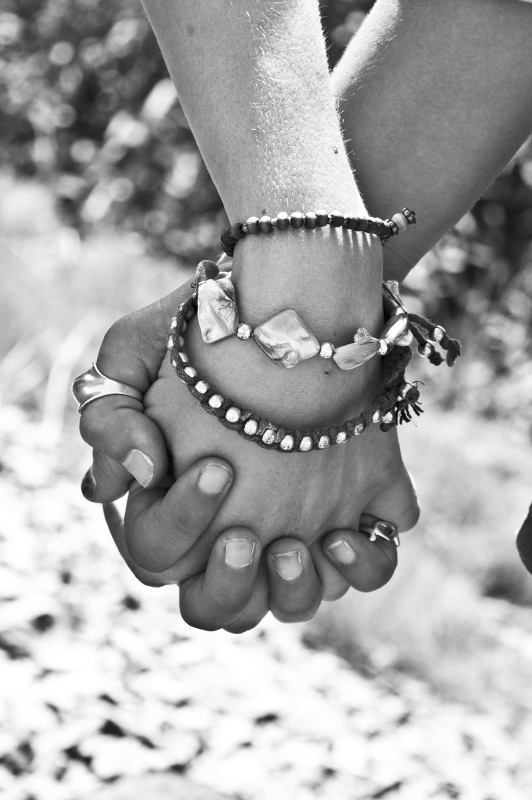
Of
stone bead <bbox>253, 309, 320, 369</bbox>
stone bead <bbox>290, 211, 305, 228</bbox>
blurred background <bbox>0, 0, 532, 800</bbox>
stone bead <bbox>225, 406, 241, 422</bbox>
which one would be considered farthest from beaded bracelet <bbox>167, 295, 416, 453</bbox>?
blurred background <bbox>0, 0, 532, 800</bbox>

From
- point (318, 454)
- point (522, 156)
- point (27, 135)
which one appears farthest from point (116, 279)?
point (318, 454)

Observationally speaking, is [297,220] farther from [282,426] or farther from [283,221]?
[282,426]

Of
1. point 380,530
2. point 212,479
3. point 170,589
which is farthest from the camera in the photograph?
point 170,589

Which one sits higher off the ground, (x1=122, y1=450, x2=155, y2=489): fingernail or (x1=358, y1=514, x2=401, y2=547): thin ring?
(x1=358, y1=514, x2=401, y2=547): thin ring

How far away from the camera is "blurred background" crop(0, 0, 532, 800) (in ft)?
6.94

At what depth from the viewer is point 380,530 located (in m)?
1.39

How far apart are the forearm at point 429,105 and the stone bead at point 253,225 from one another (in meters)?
0.35

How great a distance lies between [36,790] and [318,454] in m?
1.15

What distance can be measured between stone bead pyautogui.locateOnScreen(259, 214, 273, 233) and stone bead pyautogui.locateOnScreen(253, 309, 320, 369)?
11 centimetres

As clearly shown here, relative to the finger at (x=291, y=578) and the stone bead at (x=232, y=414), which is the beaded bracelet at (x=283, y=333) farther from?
the finger at (x=291, y=578)

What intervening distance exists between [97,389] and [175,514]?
0.79 feet

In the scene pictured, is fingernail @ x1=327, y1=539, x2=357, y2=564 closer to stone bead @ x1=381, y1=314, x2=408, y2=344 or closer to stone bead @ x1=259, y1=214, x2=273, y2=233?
stone bead @ x1=381, y1=314, x2=408, y2=344

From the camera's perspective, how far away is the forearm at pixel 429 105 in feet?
4.35

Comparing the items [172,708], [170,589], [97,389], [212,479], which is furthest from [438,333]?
[170,589]
